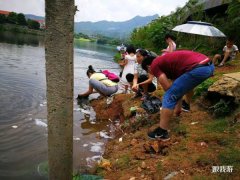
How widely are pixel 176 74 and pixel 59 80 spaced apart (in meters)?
2.59

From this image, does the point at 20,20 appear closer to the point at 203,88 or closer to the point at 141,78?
the point at 141,78

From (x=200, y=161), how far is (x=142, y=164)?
804 mm

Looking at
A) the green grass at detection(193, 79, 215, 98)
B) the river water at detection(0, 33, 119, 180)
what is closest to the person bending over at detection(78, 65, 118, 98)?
the river water at detection(0, 33, 119, 180)

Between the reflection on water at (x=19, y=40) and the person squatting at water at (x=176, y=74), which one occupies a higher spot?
the person squatting at water at (x=176, y=74)

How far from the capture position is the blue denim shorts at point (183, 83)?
481 centimetres

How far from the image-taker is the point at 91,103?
9734mm

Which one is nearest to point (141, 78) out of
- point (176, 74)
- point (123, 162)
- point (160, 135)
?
point (176, 74)

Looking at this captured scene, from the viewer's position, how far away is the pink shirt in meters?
4.87

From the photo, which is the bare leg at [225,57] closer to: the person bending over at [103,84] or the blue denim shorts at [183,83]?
the person bending over at [103,84]

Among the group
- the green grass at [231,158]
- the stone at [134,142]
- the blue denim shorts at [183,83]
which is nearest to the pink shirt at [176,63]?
the blue denim shorts at [183,83]

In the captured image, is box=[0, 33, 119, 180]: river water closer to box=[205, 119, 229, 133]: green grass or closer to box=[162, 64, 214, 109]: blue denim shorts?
box=[162, 64, 214, 109]: blue denim shorts

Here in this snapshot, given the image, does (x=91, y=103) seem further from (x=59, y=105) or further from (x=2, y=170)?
(x=59, y=105)

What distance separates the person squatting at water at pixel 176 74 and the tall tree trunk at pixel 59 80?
216 centimetres

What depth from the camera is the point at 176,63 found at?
492cm
